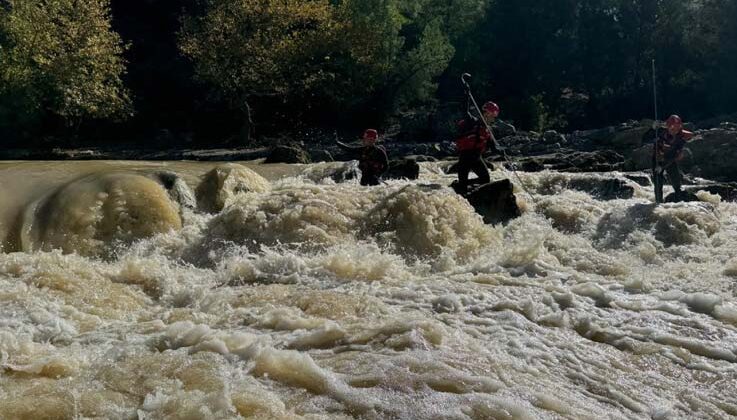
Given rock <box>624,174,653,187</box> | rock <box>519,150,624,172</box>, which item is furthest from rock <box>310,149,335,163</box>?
rock <box>624,174,653,187</box>

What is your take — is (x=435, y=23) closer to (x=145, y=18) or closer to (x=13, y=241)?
(x=145, y=18)

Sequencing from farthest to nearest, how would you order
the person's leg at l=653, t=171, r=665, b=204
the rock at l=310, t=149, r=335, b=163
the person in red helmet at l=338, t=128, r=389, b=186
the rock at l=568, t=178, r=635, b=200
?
1. the rock at l=310, t=149, r=335, b=163
2. the rock at l=568, t=178, r=635, b=200
3. the person's leg at l=653, t=171, r=665, b=204
4. the person in red helmet at l=338, t=128, r=389, b=186

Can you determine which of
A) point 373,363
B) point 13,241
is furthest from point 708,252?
point 13,241

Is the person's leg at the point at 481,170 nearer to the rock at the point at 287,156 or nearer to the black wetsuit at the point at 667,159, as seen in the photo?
the black wetsuit at the point at 667,159

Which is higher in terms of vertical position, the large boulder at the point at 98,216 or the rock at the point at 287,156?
the rock at the point at 287,156

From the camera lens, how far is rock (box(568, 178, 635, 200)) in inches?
552

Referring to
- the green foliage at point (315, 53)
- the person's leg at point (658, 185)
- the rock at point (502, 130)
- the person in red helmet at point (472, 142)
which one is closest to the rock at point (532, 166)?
the person's leg at point (658, 185)

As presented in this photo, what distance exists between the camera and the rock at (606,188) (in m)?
14.0

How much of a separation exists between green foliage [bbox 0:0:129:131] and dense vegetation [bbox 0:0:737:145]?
6 centimetres

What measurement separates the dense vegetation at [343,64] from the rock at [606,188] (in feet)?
62.2

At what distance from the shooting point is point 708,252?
9.96m

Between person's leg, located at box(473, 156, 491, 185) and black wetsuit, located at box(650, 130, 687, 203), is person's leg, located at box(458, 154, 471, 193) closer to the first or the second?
person's leg, located at box(473, 156, 491, 185)

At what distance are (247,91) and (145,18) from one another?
18.6 metres

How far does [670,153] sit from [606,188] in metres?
1.47
